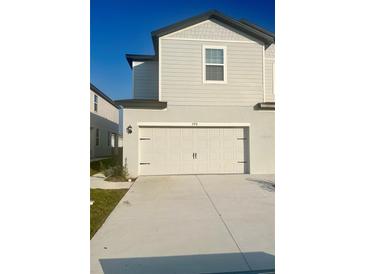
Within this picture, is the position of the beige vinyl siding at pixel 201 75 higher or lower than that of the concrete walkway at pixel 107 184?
higher

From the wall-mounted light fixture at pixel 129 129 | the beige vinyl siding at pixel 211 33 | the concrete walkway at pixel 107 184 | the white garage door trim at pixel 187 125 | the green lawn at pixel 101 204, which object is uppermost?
the beige vinyl siding at pixel 211 33

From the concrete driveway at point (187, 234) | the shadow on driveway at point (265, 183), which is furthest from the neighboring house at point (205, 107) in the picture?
the concrete driveway at point (187, 234)

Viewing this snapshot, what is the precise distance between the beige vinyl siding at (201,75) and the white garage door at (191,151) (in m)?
1.12

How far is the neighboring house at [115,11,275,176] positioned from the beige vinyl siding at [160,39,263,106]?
0.04 metres

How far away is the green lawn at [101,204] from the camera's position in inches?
169

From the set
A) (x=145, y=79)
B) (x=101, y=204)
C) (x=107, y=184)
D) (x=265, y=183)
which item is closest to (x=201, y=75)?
(x=145, y=79)

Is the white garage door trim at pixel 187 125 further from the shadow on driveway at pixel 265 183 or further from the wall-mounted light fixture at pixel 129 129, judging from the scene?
the shadow on driveway at pixel 265 183

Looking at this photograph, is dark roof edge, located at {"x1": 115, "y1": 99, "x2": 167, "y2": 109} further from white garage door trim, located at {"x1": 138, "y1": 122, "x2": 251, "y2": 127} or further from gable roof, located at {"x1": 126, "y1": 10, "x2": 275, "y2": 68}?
gable roof, located at {"x1": 126, "y1": 10, "x2": 275, "y2": 68}

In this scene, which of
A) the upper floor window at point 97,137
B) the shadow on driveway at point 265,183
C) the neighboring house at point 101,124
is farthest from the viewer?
the upper floor window at point 97,137

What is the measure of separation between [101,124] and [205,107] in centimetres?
1058
